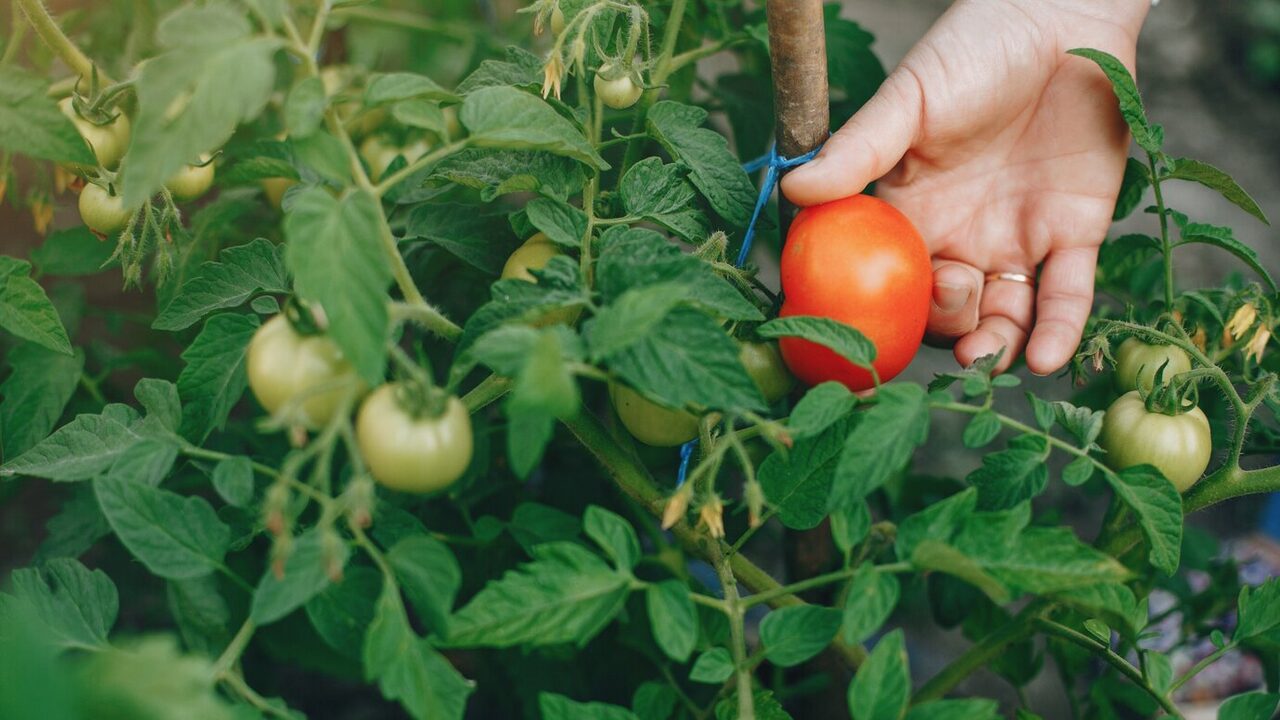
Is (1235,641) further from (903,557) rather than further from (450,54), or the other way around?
(450,54)

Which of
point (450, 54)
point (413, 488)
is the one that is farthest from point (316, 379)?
point (450, 54)

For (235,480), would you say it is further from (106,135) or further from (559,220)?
(106,135)

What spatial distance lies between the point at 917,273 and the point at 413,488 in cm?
54

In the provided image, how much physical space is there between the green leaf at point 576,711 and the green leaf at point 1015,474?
13.1 inches

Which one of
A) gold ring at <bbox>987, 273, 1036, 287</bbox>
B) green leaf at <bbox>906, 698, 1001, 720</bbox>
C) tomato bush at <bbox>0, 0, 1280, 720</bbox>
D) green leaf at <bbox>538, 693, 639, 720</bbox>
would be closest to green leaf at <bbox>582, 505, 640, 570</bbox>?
tomato bush at <bbox>0, 0, 1280, 720</bbox>

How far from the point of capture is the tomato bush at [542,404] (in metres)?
0.60

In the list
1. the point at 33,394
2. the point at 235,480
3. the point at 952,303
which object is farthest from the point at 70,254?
the point at 952,303

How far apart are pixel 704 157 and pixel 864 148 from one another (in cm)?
18

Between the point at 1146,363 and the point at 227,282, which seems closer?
the point at 227,282

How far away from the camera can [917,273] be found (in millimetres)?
917

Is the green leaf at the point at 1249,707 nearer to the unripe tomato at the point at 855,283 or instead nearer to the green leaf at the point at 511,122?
the unripe tomato at the point at 855,283

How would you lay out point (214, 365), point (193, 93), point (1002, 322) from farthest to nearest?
point (1002, 322) → point (214, 365) → point (193, 93)

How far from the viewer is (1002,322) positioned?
3.88ft

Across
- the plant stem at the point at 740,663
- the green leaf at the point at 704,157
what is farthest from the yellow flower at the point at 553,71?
the plant stem at the point at 740,663
